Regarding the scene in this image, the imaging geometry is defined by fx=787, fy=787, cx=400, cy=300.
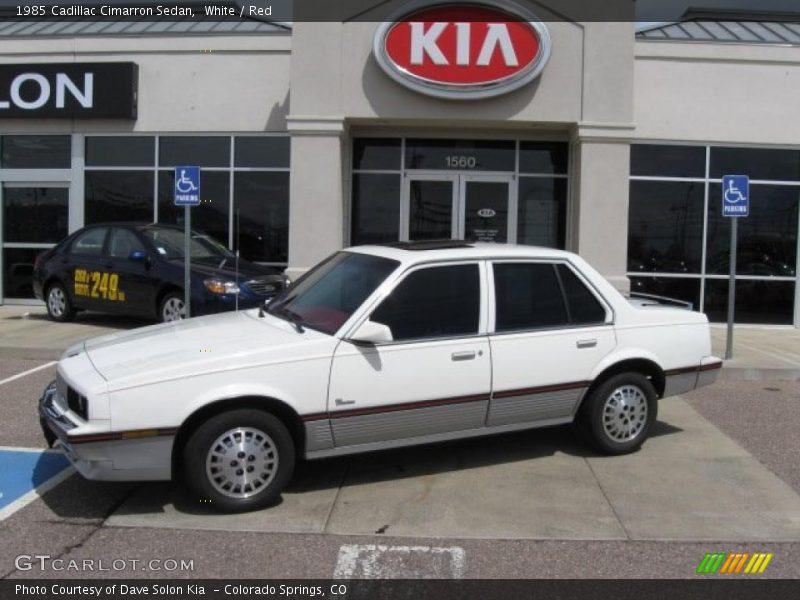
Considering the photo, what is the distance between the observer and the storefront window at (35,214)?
15453 mm

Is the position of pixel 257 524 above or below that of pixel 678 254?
below

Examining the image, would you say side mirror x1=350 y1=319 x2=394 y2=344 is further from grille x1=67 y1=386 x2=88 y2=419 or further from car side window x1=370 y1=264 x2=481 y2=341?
grille x1=67 y1=386 x2=88 y2=419

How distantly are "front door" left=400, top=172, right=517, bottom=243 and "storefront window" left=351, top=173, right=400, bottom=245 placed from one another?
0.20 metres

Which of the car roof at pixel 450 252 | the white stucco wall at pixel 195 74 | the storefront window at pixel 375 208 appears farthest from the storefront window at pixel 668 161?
the car roof at pixel 450 252

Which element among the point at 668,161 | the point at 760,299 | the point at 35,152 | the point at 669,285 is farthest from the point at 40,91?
the point at 760,299

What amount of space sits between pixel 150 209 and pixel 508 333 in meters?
11.3

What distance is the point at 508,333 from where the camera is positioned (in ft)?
18.0

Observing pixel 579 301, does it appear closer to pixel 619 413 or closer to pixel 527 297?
pixel 527 297

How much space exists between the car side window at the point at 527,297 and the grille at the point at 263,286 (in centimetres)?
543

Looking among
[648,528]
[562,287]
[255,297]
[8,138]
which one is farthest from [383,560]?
[8,138]

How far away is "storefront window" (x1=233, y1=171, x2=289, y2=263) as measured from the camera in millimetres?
14773

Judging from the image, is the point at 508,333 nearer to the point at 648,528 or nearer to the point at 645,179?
the point at 648,528

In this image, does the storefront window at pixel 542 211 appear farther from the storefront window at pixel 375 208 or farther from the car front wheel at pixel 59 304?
Result: the car front wheel at pixel 59 304

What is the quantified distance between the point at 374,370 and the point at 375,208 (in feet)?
32.7
